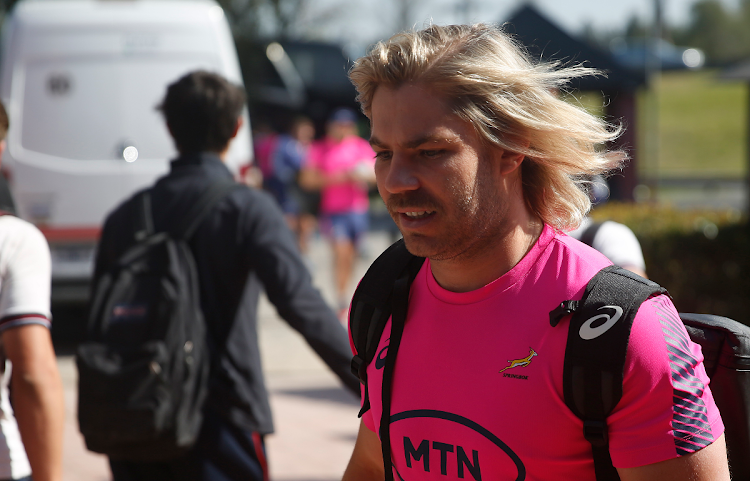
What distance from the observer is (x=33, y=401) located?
7.09 feet

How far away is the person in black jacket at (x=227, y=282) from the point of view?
2627mm

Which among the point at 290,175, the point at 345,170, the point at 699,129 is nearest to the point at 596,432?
the point at 345,170

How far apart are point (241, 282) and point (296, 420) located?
305cm

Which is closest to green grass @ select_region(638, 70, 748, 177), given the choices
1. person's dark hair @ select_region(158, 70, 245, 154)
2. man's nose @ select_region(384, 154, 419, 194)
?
person's dark hair @ select_region(158, 70, 245, 154)

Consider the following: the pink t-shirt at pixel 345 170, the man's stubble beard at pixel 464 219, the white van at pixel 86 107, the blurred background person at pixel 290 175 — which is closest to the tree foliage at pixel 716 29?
the blurred background person at pixel 290 175

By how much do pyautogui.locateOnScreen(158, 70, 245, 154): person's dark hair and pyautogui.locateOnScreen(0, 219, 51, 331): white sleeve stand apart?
0.82 metres

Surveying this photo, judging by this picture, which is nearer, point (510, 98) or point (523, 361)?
point (523, 361)

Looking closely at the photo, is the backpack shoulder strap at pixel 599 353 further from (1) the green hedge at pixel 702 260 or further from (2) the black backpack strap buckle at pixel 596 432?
(1) the green hedge at pixel 702 260

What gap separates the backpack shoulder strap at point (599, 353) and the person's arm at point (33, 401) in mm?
1404

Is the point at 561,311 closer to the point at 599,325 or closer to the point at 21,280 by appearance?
the point at 599,325

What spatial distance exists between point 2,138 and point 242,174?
481 centimetres

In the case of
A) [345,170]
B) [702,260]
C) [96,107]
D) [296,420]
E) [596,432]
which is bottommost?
[296,420]

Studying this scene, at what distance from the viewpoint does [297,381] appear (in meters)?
6.61

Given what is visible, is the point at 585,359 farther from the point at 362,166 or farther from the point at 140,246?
the point at 362,166
